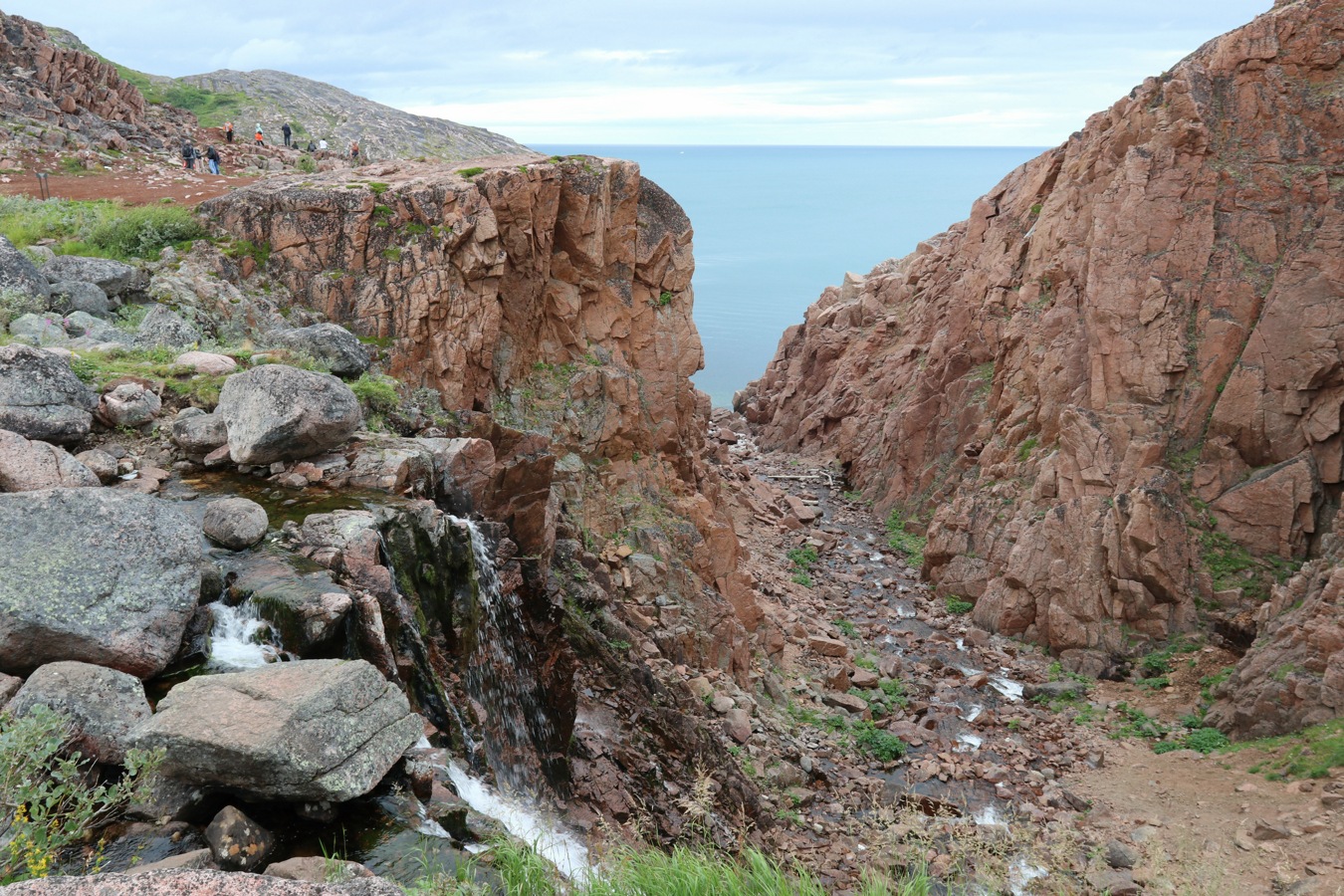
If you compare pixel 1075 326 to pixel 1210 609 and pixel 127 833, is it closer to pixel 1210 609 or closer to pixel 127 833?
pixel 1210 609

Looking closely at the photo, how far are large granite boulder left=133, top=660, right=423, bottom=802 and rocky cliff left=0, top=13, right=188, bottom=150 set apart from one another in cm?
2695

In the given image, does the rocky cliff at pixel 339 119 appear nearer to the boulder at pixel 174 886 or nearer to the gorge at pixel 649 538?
the gorge at pixel 649 538

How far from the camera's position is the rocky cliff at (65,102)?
88.5ft

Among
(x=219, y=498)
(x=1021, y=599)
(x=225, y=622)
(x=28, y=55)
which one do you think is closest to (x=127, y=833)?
(x=225, y=622)

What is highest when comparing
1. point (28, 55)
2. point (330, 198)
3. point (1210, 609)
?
point (28, 55)

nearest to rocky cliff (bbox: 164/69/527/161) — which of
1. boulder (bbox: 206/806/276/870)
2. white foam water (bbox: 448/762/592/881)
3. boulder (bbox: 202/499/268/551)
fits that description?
boulder (bbox: 202/499/268/551)

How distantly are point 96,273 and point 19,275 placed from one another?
4.37 feet

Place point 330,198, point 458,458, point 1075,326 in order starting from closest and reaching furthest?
point 458,458 < point 330,198 < point 1075,326

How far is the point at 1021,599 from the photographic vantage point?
70.7ft

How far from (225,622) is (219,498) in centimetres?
212

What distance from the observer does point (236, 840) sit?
516 centimetres

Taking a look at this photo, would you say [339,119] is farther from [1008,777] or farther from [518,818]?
[518,818]

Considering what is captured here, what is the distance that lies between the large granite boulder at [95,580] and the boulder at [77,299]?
319 inches

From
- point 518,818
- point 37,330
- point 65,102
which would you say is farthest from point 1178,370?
point 65,102
